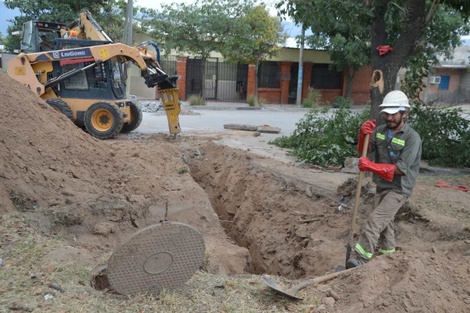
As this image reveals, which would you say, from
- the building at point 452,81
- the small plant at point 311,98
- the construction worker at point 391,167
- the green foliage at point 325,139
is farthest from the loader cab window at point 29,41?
the building at point 452,81

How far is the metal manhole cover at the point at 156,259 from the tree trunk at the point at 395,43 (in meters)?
6.37

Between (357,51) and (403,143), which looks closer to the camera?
(403,143)

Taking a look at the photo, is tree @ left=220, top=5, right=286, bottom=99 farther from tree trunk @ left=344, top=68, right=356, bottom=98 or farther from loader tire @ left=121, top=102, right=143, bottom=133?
loader tire @ left=121, top=102, right=143, bottom=133

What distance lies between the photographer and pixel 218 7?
2891 cm

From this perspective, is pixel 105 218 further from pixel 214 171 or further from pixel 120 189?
pixel 214 171

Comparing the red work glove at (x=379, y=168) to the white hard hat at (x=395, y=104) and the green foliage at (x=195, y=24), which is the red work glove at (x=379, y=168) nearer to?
the white hard hat at (x=395, y=104)

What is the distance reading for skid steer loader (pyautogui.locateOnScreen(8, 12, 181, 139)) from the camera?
14172 millimetres

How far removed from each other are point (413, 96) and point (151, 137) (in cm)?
727

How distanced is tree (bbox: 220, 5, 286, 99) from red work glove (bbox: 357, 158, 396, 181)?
23.9m

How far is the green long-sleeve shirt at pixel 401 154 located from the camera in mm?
5625

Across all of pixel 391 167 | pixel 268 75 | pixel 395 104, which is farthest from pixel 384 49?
pixel 268 75

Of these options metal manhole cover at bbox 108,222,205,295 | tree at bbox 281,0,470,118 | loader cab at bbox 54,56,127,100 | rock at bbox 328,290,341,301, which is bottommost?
rock at bbox 328,290,341,301

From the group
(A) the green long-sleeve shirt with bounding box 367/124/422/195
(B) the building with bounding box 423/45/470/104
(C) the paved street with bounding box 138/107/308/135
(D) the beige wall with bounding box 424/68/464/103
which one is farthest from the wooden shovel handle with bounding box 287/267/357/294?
(D) the beige wall with bounding box 424/68/464/103

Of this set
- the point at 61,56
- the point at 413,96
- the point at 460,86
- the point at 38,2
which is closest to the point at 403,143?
the point at 413,96
